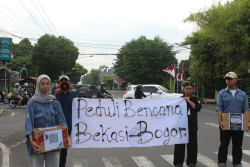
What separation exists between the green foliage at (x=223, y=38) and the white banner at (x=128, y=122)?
1657 cm

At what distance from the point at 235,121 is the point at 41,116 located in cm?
342

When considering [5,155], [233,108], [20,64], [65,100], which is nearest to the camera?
[65,100]

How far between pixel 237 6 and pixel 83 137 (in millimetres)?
19102

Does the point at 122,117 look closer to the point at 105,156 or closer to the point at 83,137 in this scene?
the point at 83,137

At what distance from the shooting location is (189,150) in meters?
5.49

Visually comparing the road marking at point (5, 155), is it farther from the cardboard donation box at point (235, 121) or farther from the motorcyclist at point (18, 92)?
the motorcyclist at point (18, 92)

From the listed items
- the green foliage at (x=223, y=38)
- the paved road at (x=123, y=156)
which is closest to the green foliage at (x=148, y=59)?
the green foliage at (x=223, y=38)

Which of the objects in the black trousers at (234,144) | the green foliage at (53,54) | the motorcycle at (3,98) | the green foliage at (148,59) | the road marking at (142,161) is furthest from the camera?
the green foliage at (148,59)

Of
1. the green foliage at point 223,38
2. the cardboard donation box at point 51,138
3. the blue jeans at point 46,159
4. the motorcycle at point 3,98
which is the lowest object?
the motorcycle at point 3,98

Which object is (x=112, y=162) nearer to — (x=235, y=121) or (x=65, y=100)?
(x=65, y=100)

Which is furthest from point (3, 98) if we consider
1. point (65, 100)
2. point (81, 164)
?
point (65, 100)

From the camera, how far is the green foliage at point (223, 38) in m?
20.5

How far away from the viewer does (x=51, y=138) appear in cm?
361

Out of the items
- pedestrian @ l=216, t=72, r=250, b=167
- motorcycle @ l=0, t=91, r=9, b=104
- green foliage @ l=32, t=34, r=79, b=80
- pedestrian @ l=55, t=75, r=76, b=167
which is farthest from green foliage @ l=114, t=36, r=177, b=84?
pedestrian @ l=55, t=75, r=76, b=167
